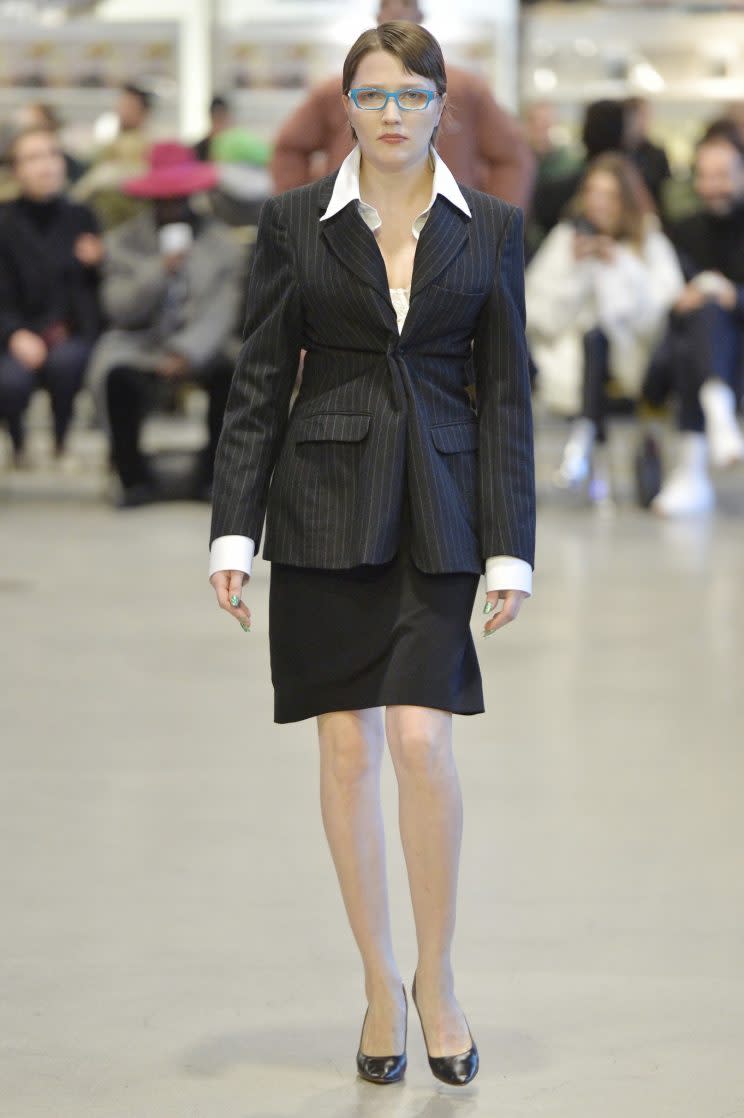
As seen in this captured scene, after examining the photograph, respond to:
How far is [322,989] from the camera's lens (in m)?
2.61

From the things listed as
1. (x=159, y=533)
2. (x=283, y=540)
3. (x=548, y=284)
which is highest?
(x=283, y=540)

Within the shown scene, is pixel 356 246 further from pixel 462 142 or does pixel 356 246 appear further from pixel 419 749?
pixel 462 142

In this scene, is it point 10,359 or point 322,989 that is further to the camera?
point 10,359

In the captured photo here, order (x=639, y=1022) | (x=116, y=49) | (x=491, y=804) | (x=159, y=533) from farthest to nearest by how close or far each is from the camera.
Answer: (x=116, y=49)
(x=159, y=533)
(x=491, y=804)
(x=639, y=1022)

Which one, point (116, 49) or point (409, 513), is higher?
point (409, 513)

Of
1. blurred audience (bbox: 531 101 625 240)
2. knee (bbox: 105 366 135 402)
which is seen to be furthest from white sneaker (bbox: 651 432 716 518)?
blurred audience (bbox: 531 101 625 240)

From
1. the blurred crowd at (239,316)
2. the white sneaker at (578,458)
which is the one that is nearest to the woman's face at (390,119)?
the blurred crowd at (239,316)

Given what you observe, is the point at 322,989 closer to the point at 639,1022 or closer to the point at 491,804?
the point at 639,1022

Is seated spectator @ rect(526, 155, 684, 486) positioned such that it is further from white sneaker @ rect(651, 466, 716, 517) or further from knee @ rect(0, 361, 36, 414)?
knee @ rect(0, 361, 36, 414)

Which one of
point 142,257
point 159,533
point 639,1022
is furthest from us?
point 142,257

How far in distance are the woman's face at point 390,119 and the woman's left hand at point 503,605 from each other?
504 millimetres

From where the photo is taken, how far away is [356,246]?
224 cm

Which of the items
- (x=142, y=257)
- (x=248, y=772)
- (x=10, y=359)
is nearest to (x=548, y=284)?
(x=142, y=257)

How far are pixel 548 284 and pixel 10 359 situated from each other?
2.06 m
